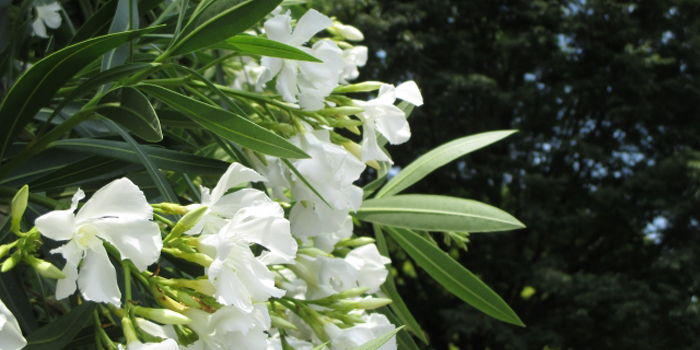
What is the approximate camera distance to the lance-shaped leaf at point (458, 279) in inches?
29.8

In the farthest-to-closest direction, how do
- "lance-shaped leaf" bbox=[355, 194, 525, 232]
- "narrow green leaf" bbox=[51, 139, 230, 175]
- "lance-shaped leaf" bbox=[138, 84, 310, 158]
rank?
"lance-shaped leaf" bbox=[355, 194, 525, 232] < "narrow green leaf" bbox=[51, 139, 230, 175] < "lance-shaped leaf" bbox=[138, 84, 310, 158]

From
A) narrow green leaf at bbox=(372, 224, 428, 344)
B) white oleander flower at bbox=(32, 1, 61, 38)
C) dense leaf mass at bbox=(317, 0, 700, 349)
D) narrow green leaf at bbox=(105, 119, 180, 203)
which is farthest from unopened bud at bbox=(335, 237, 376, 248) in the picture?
dense leaf mass at bbox=(317, 0, 700, 349)

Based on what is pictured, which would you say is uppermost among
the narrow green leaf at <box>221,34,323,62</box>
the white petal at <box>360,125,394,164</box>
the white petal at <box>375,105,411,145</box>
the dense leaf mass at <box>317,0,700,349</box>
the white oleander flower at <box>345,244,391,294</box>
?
the narrow green leaf at <box>221,34,323,62</box>

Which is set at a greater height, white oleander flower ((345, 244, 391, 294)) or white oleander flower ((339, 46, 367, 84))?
white oleander flower ((339, 46, 367, 84))

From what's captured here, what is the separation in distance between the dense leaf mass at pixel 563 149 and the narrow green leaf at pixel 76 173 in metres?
5.36

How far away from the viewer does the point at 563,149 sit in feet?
21.0

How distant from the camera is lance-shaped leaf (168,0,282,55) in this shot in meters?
0.49

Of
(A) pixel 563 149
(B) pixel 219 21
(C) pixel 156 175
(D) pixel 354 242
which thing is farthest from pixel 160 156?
(A) pixel 563 149

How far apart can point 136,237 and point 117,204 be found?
0.03 metres

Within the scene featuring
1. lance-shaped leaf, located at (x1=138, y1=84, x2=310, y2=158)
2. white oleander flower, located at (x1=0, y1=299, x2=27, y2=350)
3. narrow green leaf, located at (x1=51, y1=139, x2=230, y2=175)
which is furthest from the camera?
narrow green leaf, located at (x1=51, y1=139, x2=230, y2=175)

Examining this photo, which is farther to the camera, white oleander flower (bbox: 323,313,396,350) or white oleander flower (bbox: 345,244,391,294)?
white oleander flower (bbox: 345,244,391,294)

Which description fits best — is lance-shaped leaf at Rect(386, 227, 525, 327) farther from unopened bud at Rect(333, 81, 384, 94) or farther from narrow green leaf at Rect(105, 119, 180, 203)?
narrow green leaf at Rect(105, 119, 180, 203)

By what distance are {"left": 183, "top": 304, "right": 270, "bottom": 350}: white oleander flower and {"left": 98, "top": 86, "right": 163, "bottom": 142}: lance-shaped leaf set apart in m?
0.15

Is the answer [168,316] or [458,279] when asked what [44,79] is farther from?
[458,279]
